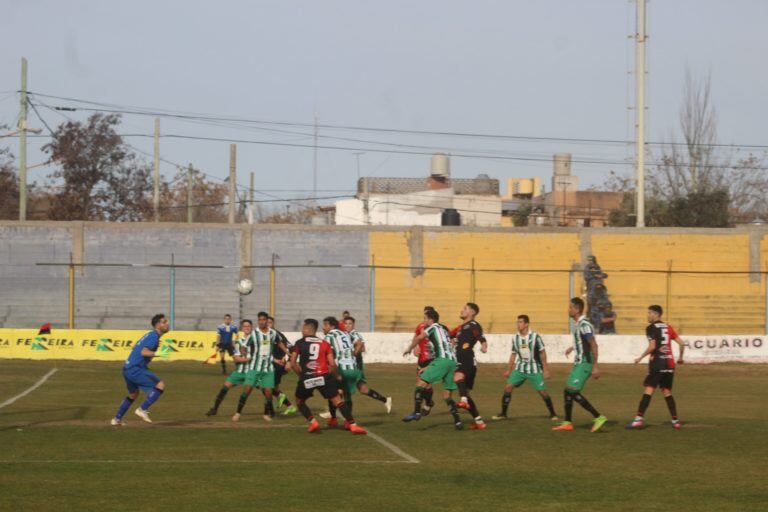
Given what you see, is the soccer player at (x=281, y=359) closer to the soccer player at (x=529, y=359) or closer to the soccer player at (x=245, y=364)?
the soccer player at (x=245, y=364)

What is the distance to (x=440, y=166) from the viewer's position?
82.7 metres

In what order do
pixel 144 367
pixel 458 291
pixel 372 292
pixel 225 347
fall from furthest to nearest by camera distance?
pixel 458 291
pixel 372 292
pixel 225 347
pixel 144 367

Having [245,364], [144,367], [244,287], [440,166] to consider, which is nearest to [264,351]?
[245,364]

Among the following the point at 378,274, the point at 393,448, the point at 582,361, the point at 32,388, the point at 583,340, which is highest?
the point at 378,274

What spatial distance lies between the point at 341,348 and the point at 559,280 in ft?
101

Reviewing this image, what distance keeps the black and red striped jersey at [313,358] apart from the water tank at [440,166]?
212 ft

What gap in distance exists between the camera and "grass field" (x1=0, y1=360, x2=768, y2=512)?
12203 millimetres

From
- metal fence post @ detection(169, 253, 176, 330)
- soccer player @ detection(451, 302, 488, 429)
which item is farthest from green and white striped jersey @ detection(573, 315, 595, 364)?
metal fence post @ detection(169, 253, 176, 330)

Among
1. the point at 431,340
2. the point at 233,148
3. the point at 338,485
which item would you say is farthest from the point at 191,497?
the point at 233,148

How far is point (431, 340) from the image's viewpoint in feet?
64.5

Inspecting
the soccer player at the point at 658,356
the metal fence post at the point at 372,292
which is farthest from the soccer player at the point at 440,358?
the metal fence post at the point at 372,292

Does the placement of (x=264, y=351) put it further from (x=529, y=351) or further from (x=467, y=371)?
(x=529, y=351)

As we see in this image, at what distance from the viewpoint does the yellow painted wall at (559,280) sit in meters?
49.2

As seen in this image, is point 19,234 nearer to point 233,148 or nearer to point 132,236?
point 132,236
